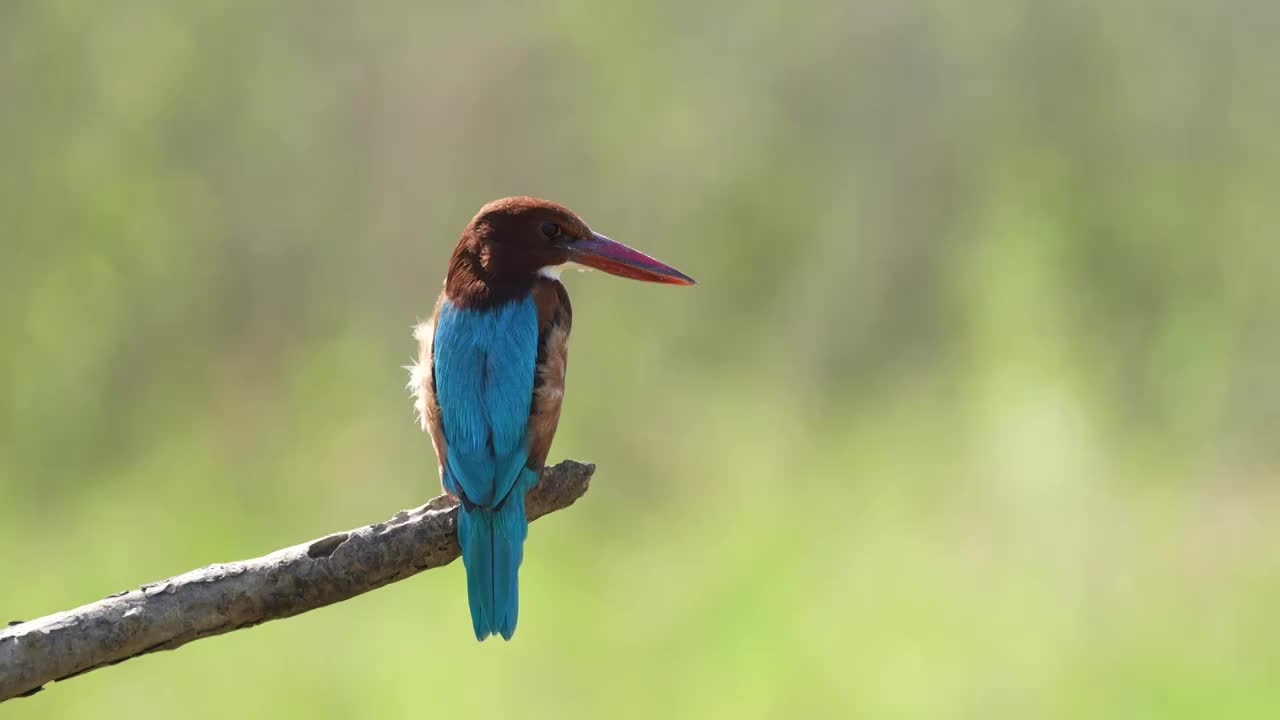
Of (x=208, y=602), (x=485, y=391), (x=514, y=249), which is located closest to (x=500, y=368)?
(x=485, y=391)

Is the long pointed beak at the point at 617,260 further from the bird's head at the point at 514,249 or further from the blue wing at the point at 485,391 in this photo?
the blue wing at the point at 485,391

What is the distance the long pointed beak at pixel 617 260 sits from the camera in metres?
2.15

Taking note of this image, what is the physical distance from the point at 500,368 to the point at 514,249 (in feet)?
0.77

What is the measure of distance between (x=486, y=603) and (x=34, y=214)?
3738 mm

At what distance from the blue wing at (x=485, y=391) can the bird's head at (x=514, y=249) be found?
0.04m

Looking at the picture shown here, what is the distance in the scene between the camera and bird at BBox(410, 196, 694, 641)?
1.84m

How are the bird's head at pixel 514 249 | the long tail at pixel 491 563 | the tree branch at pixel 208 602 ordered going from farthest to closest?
the bird's head at pixel 514 249 < the long tail at pixel 491 563 < the tree branch at pixel 208 602

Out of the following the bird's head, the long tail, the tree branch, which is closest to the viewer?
the tree branch

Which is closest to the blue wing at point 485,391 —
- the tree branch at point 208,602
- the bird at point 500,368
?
the bird at point 500,368

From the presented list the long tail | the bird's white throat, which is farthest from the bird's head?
the long tail

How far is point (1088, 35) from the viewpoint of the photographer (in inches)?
215

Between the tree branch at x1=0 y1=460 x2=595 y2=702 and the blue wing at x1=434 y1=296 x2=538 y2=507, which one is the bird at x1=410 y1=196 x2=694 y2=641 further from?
the tree branch at x1=0 y1=460 x2=595 y2=702

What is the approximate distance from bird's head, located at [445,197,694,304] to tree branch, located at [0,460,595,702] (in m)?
0.45

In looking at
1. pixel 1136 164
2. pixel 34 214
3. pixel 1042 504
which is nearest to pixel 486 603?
pixel 1042 504
